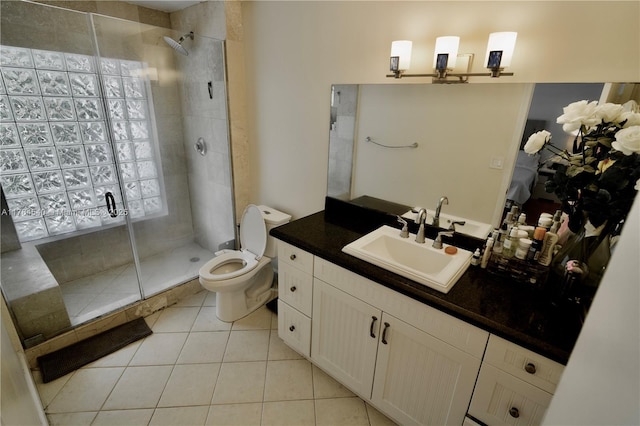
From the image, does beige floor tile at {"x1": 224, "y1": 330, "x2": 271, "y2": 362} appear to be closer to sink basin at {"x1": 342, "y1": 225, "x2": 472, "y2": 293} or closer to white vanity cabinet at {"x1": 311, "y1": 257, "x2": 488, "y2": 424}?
white vanity cabinet at {"x1": 311, "y1": 257, "x2": 488, "y2": 424}

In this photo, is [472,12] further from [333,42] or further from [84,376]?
[84,376]

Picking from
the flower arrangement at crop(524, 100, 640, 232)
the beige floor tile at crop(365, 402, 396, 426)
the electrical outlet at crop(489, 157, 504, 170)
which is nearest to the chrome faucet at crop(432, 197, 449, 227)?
the electrical outlet at crop(489, 157, 504, 170)

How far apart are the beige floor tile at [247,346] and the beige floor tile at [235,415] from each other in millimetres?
321

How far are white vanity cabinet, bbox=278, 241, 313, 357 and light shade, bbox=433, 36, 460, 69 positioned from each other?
1.16m

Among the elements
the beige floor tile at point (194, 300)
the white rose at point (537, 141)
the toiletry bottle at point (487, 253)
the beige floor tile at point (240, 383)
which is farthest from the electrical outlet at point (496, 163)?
the beige floor tile at point (194, 300)

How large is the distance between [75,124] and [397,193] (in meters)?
2.49

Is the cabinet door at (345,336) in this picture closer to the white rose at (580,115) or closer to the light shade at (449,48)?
the white rose at (580,115)

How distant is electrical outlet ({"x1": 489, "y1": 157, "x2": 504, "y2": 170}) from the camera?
1423 mm

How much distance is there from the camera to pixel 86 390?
1691mm

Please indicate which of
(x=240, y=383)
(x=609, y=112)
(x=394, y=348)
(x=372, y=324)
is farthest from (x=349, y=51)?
(x=240, y=383)

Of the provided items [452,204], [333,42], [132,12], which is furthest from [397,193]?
[132,12]

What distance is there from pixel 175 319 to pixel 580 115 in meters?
2.63

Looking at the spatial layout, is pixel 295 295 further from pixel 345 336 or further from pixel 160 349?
pixel 160 349

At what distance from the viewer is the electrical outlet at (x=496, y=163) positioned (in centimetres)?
142
